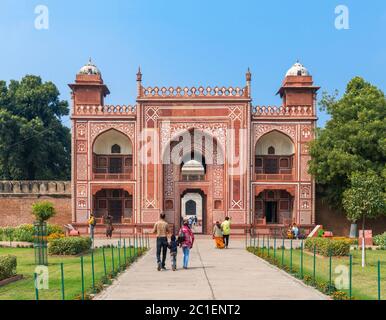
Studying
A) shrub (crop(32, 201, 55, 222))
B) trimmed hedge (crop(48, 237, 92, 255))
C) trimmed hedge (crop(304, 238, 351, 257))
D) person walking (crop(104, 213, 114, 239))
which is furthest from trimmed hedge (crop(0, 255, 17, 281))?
person walking (crop(104, 213, 114, 239))

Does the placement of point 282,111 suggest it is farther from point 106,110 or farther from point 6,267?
point 6,267

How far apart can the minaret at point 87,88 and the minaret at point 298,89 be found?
1072 cm

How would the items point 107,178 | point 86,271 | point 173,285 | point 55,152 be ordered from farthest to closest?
point 55,152
point 107,178
point 86,271
point 173,285

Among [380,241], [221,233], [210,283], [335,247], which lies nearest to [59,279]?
[210,283]

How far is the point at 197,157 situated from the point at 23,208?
1070 cm

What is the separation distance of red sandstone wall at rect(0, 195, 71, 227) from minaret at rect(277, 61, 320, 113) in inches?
556

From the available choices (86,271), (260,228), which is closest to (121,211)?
(260,228)

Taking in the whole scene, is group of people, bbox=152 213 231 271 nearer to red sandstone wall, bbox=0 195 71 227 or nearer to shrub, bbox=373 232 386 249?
shrub, bbox=373 232 386 249

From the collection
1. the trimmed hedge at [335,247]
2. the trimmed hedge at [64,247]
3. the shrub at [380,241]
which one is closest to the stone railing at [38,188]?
the trimmed hedge at [64,247]

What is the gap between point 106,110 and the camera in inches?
1305

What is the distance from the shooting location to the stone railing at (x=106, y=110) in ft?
108
